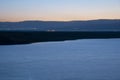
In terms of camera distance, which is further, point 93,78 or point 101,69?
point 101,69

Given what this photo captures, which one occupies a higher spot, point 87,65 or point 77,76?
point 77,76

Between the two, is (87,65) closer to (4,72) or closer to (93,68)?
(93,68)

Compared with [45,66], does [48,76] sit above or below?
above

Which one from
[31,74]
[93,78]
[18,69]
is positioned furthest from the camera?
[18,69]

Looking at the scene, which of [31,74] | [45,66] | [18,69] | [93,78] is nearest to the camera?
[93,78]

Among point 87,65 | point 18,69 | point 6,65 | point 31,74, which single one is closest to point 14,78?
point 31,74

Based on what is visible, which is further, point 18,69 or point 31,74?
point 18,69

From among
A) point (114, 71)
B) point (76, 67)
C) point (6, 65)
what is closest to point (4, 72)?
point (6, 65)

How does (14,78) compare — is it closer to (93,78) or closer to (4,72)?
(4,72)

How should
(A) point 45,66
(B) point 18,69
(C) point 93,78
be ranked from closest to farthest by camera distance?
(C) point 93,78 < (B) point 18,69 < (A) point 45,66
